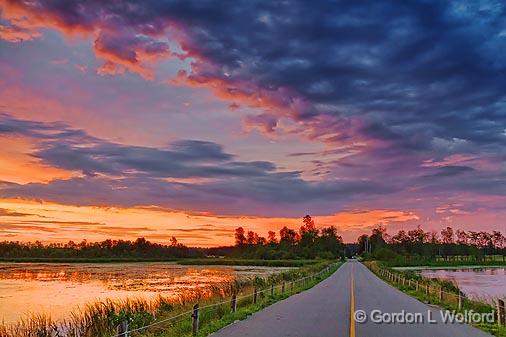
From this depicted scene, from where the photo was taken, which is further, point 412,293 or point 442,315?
point 412,293

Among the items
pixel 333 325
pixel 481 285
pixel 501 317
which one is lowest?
pixel 333 325

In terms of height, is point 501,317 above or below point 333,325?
above

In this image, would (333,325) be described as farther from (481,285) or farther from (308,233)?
(308,233)

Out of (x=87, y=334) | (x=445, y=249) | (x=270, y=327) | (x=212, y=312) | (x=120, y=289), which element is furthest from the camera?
(x=445, y=249)

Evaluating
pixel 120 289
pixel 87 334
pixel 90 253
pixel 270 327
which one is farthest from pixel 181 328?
pixel 90 253

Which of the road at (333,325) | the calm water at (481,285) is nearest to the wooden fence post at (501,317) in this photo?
the road at (333,325)

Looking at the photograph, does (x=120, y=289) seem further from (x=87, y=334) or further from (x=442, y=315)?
(x=442, y=315)

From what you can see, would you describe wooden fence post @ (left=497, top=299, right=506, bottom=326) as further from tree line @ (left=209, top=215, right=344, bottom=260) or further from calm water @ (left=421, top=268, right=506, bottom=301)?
tree line @ (left=209, top=215, right=344, bottom=260)

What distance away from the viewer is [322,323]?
15867 mm

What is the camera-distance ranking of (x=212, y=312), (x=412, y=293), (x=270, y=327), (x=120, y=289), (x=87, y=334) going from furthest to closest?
(x=120, y=289), (x=412, y=293), (x=212, y=312), (x=87, y=334), (x=270, y=327)

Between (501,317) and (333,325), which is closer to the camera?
(333,325)

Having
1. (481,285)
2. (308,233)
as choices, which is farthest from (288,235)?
(481,285)

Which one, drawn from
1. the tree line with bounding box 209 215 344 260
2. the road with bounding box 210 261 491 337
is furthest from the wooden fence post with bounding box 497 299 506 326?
the tree line with bounding box 209 215 344 260

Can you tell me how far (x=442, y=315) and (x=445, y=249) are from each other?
179558mm
